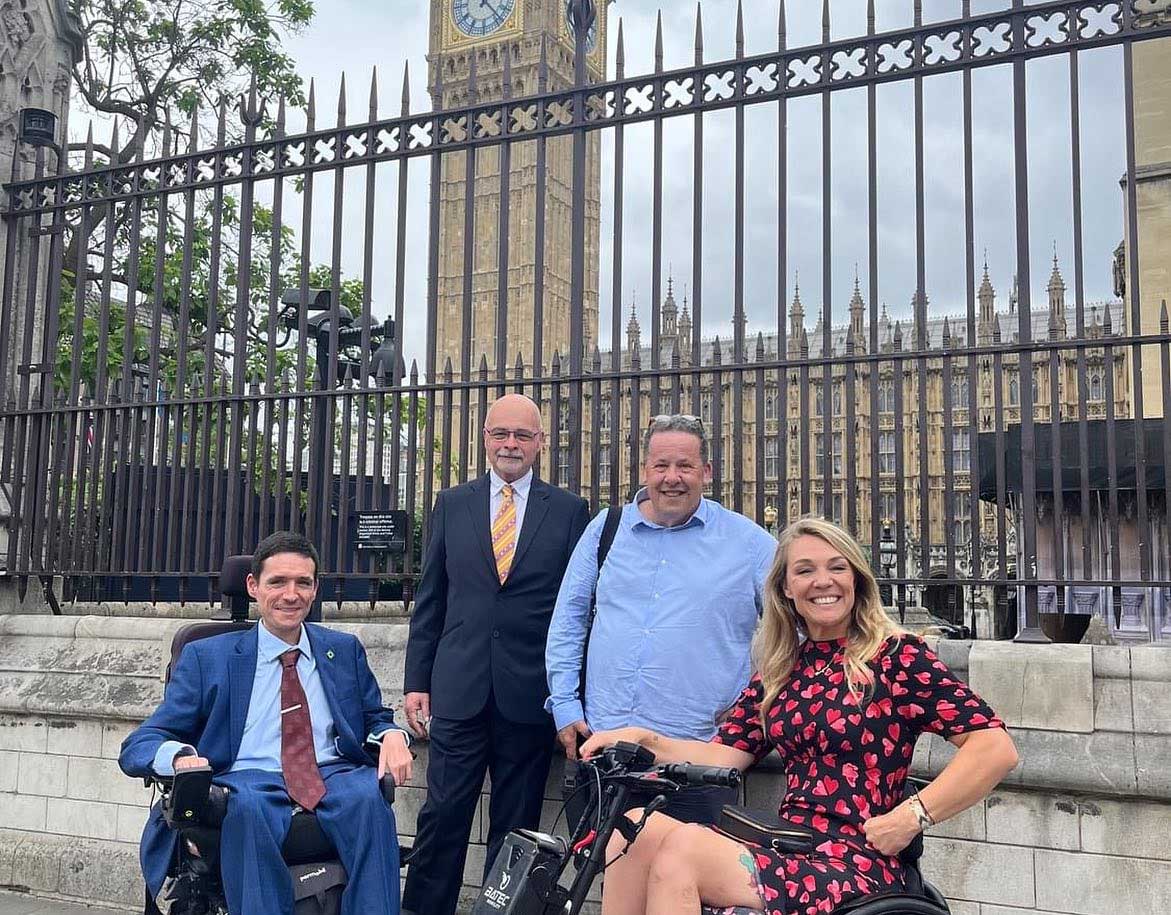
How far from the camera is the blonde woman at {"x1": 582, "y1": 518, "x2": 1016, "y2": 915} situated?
9.18ft

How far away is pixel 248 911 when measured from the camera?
3451 millimetres

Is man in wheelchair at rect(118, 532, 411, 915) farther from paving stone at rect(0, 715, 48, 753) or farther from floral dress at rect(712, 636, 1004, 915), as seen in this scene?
paving stone at rect(0, 715, 48, 753)

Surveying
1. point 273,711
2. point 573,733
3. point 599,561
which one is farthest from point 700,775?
point 273,711

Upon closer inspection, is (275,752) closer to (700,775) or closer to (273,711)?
(273,711)

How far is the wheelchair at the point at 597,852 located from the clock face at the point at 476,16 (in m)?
62.9

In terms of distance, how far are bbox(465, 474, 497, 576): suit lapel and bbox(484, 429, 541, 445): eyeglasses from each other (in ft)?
0.59

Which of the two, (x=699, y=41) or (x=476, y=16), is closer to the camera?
(x=699, y=41)

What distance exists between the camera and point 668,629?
12.0 feet

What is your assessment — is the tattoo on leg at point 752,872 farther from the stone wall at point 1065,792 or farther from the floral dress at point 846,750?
the stone wall at point 1065,792

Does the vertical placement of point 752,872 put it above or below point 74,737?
above

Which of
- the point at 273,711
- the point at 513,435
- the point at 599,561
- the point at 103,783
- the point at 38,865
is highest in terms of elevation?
the point at 513,435

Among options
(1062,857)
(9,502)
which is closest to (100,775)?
(9,502)

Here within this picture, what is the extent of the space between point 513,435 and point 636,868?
1.84 m

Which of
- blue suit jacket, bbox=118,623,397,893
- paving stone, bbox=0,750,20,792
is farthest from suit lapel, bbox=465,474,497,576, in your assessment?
paving stone, bbox=0,750,20,792
